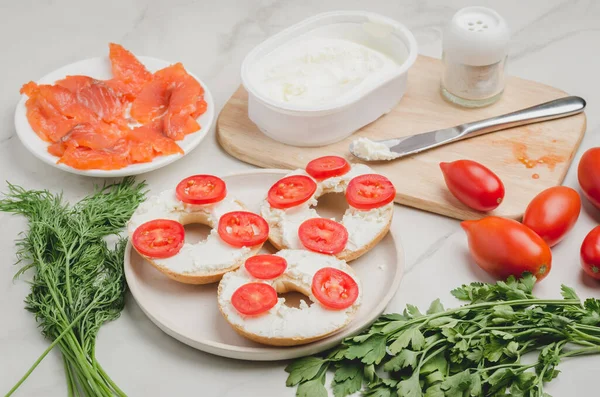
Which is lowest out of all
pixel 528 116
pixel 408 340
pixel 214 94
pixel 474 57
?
pixel 214 94

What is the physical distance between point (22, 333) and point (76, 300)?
0.85ft

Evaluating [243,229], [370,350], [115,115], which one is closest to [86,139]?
[115,115]

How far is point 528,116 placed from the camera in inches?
148

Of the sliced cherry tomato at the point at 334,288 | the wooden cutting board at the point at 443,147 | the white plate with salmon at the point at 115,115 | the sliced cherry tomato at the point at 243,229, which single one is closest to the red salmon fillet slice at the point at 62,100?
the white plate with salmon at the point at 115,115

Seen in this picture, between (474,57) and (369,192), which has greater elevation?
(474,57)

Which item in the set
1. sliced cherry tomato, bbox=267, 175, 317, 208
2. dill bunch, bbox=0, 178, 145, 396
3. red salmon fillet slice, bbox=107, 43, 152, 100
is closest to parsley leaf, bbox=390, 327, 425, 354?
sliced cherry tomato, bbox=267, 175, 317, 208

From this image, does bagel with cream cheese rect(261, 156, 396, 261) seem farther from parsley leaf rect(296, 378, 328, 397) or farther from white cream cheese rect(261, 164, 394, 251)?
parsley leaf rect(296, 378, 328, 397)

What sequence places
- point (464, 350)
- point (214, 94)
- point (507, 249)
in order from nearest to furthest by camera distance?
point (464, 350)
point (507, 249)
point (214, 94)

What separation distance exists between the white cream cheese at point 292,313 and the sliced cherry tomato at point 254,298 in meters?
0.03

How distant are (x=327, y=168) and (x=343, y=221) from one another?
24 centimetres

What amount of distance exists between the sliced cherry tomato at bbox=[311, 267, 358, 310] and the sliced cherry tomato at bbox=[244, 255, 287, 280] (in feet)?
0.43

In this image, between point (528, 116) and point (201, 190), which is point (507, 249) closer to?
point (528, 116)

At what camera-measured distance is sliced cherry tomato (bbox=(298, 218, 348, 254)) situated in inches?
118

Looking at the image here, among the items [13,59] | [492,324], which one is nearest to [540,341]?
[492,324]
